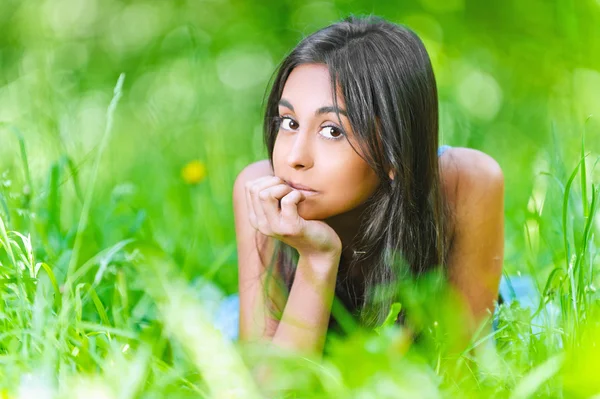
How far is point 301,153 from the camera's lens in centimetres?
169

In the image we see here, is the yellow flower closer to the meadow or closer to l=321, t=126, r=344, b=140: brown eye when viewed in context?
the meadow

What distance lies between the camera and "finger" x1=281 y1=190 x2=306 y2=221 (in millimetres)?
1728

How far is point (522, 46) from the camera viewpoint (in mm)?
5402

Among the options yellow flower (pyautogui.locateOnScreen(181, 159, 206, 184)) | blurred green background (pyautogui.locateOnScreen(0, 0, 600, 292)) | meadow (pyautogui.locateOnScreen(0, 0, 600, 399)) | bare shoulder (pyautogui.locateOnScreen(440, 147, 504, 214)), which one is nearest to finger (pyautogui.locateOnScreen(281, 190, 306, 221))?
meadow (pyautogui.locateOnScreen(0, 0, 600, 399))

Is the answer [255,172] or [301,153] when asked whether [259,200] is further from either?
[255,172]

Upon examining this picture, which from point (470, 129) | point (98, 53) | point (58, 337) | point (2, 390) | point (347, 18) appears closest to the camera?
point (2, 390)

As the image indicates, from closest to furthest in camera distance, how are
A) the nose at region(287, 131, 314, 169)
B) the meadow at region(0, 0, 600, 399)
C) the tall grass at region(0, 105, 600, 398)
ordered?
1. the tall grass at region(0, 105, 600, 398)
2. the meadow at region(0, 0, 600, 399)
3. the nose at region(287, 131, 314, 169)

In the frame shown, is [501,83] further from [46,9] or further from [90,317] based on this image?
[90,317]

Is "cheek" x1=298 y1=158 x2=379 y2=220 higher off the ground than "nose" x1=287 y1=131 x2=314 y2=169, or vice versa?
"nose" x1=287 y1=131 x2=314 y2=169

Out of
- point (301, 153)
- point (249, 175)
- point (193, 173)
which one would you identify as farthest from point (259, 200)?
point (193, 173)

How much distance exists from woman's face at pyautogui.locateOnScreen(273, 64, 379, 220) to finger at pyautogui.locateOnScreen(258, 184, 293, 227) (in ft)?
0.09

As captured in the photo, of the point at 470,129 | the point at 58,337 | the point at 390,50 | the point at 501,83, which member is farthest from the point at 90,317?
the point at 501,83

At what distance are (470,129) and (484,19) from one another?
2.15 meters

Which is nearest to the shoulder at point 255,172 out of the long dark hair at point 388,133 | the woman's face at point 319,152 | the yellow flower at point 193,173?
the long dark hair at point 388,133
